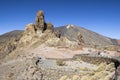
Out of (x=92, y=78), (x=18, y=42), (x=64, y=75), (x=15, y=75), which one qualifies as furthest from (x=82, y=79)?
(x=18, y=42)

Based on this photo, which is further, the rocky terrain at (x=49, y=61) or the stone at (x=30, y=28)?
the stone at (x=30, y=28)

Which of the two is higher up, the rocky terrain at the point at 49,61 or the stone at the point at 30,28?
the stone at the point at 30,28

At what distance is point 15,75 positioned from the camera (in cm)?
2728

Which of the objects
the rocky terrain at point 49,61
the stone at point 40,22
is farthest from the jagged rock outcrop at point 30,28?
the stone at point 40,22

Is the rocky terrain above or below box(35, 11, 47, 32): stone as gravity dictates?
below

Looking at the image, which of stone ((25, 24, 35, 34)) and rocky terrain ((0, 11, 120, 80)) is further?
Result: stone ((25, 24, 35, 34))

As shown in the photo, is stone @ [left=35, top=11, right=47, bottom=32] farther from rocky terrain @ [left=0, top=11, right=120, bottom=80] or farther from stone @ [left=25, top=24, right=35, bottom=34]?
stone @ [left=25, top=24, right=35, bottom=34]

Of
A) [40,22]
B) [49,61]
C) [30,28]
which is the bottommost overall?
[49,61]

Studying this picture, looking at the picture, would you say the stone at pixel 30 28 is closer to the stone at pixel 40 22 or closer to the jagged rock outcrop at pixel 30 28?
the jagged rock outcrop at pixel 30 28

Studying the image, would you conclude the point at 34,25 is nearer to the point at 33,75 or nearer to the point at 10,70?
the point at 10,70

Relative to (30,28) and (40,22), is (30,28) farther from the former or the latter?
(40,22)

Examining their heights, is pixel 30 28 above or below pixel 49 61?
above

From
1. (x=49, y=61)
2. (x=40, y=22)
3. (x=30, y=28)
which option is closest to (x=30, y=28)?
(x=30, y=28)

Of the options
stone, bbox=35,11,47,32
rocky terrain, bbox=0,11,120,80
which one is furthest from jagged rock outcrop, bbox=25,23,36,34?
stone, bbox=35,11,47,32
